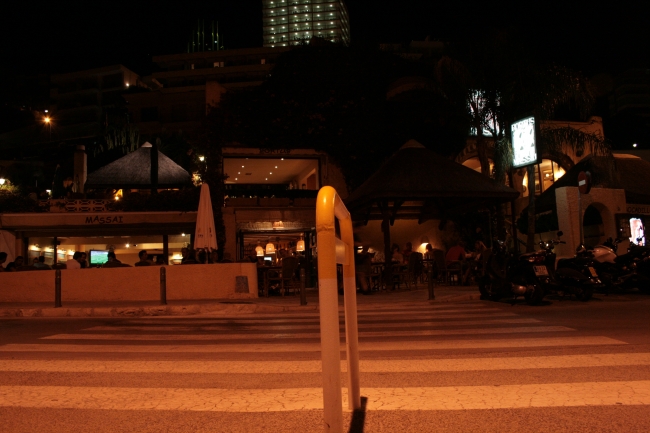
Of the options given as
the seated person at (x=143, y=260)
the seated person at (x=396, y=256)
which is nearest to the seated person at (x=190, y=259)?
the seated person at (x=143, y=260)

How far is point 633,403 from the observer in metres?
4.47

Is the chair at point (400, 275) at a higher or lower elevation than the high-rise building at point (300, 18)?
lower

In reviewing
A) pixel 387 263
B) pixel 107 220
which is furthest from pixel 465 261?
pixel 107 220

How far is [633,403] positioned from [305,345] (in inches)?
163

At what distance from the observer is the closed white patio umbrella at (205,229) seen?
18.6 metres

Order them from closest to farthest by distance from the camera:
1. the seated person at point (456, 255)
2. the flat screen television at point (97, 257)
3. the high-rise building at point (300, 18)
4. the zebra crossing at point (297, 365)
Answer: the zebra crossing at point (297, 365)
the seated person at point (456, 255)
the flat screen television at point (97, 257)
the high-rise building at point (300, 18)

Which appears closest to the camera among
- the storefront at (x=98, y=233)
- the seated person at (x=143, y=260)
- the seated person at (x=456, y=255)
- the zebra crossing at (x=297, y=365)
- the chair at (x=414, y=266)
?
the zebra crossing at (x=297, y=365)

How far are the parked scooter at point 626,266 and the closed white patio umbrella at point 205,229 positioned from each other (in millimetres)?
11411

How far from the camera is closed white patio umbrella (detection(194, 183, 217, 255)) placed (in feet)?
61.0

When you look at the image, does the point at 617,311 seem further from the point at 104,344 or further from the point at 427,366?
the point at 104,344

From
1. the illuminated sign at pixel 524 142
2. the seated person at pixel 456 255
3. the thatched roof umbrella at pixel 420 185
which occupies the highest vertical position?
the illuminated sign at pixel 524 142

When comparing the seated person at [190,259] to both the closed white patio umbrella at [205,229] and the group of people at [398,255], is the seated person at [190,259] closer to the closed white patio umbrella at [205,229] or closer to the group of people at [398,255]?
the closed white patio umbrella at [205,229]

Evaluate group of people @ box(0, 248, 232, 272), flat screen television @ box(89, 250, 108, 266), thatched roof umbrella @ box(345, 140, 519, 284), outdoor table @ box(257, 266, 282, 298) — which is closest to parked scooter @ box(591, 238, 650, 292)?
thatched roof umbrella @ box(345, 140, 519, 284)

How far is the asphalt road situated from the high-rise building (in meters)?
150
